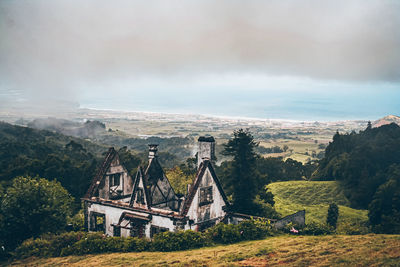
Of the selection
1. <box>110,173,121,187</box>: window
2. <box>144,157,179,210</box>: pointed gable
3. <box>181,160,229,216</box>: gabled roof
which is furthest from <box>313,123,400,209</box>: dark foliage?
<box>110,173,121,187</box>: window

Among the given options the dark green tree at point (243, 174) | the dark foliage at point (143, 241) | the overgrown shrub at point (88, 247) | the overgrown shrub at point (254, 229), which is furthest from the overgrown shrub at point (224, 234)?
the dark green tree at point (243, 174)

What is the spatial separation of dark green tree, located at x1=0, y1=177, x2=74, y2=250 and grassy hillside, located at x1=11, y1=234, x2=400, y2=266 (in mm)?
5184

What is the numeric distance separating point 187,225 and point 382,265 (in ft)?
49.9

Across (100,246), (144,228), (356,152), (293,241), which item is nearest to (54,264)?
(100,246)

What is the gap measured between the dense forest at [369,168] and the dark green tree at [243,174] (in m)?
28.0

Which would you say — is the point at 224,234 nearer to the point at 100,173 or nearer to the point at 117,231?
the point at 117,231

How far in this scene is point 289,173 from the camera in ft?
334

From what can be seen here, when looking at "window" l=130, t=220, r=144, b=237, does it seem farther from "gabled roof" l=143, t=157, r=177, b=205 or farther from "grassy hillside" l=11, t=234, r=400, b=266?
"grassy hillside" l=11, t=234, r=400, b=266

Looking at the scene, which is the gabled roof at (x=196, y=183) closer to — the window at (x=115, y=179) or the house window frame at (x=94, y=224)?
the window at (x=115, y=179)

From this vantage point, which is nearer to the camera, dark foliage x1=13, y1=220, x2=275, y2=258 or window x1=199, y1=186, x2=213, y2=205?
dark foliage x1=13, y1=220, x2=275, y2=258

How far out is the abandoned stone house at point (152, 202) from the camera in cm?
3175

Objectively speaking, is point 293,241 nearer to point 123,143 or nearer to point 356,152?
point 356,152

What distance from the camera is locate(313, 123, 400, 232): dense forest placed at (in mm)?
58294

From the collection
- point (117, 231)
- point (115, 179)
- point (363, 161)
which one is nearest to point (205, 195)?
point (117, 231)
